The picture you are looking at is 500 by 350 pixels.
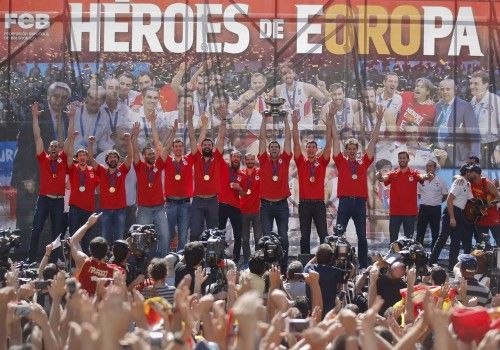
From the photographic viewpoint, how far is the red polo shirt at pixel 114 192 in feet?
50.6

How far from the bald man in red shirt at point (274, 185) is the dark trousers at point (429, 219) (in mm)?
1648

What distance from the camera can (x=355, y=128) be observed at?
16969mm

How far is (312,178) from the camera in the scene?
15445mm

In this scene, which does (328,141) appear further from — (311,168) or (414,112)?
(414,112)

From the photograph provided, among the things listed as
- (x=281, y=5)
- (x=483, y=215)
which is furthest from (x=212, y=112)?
(x=483, y=215)

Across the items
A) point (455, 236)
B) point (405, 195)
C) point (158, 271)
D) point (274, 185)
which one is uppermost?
point (274, 185)

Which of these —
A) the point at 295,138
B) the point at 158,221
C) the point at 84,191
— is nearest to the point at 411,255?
the point at 295,138

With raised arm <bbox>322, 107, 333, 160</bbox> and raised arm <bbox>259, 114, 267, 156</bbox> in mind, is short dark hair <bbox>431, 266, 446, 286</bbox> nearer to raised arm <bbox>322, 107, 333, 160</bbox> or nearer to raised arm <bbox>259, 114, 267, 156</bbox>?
raised arm <bbox>322, 107, 333, 160</bbox>

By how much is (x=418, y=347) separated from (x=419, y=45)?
964cm

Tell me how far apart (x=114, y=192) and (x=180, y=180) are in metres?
0.76

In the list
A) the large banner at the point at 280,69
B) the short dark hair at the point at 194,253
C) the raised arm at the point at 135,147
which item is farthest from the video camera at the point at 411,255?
the large banner at the point at 280,69

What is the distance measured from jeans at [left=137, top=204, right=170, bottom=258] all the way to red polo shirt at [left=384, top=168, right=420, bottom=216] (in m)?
2.66

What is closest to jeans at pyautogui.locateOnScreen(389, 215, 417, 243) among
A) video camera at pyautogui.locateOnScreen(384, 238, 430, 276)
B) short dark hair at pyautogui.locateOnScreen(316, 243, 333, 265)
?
video camera at pyautogui.locateOnScreen(384, 238, 430, 276)

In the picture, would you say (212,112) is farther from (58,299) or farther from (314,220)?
(58,299)
